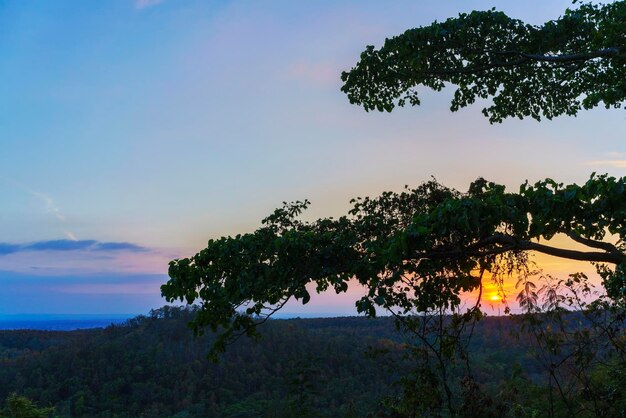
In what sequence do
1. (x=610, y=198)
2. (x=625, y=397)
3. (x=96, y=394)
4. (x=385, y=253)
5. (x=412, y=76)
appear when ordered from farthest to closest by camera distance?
(x=96, y=394) < (x=412, y=76) < (x=625, y=397) < (x=385, y=253) < (x=610, y=198)

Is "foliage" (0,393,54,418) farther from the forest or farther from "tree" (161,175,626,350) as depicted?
the forest

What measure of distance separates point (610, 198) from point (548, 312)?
4.32 m

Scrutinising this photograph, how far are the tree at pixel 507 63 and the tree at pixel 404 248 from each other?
→ 1918 millimetres

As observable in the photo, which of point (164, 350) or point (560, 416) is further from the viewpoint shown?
point (164, 350)

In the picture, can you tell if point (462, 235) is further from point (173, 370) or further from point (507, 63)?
point (173, 370)

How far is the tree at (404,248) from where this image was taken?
472 centimetres

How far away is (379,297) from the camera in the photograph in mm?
5148

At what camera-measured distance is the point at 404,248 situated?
4.75 metres

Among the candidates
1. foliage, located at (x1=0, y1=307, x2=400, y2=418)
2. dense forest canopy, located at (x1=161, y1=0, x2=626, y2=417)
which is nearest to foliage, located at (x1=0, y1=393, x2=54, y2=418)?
dense forest canopy, located at (x1=161, y1=0, x2=626, y2=417)

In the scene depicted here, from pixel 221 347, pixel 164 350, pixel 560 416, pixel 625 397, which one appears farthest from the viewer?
pixel 164 350

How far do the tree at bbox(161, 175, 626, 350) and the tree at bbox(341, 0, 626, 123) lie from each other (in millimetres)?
1918

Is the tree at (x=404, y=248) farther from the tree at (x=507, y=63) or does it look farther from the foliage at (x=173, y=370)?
the foliage at (x=173, y=370)

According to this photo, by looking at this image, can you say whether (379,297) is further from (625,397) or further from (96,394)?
(96,394)

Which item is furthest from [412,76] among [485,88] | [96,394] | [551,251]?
[96,394]
